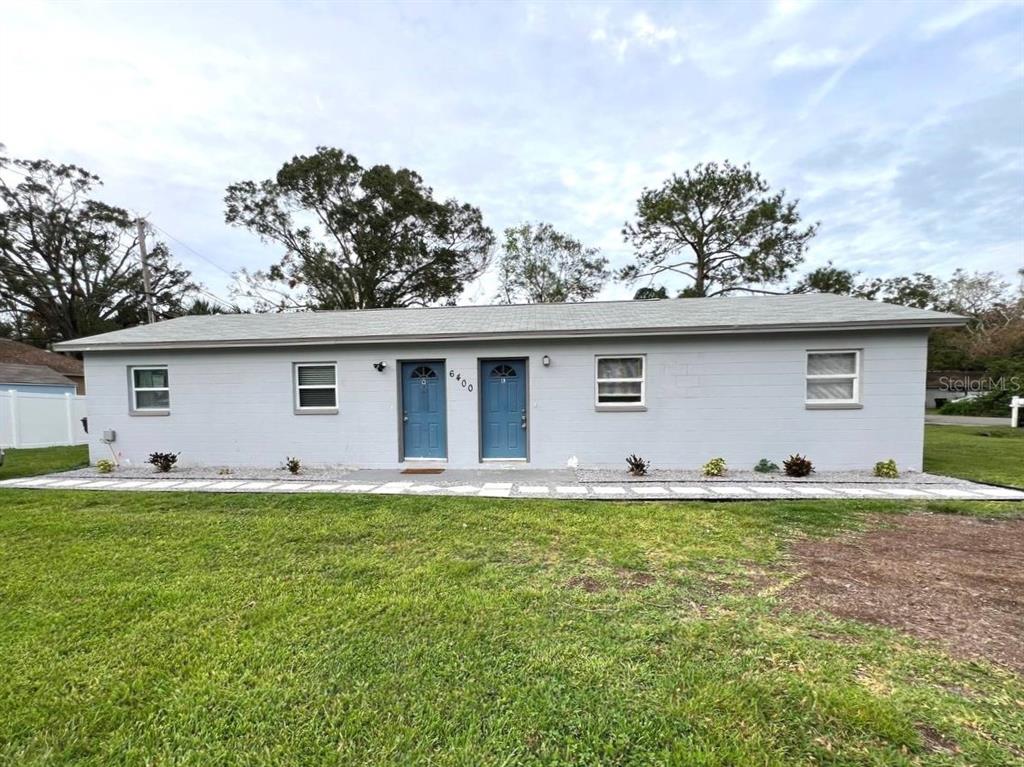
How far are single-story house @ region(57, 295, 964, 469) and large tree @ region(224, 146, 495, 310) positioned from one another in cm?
1543

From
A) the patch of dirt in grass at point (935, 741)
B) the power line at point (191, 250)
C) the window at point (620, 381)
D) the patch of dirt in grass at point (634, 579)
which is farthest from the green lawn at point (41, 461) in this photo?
the patch of dirt in grass at point (935, 741)

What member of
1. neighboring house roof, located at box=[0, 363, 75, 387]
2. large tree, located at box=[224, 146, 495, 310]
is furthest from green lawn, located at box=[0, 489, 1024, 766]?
large tree, located at box=[224, 146, 495, 310]

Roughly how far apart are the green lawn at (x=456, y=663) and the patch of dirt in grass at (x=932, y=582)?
0.88 feet

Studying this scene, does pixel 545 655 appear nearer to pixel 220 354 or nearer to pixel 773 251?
pixel 220 354

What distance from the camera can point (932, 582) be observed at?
3.41 m

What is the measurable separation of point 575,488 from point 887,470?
5265 mm

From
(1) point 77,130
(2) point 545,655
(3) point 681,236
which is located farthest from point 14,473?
(3) point 681,236

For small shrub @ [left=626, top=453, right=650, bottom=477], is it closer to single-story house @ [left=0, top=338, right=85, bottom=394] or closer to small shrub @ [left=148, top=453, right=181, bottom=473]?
small shrub @ [left=148, top=453, right=181, bottom=473]

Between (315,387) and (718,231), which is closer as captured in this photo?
(315,387)

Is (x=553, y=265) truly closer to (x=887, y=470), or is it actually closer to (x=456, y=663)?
(x=887, y=470)

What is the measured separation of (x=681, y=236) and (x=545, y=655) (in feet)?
82.7

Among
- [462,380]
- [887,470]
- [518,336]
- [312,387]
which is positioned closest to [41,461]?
[312,387]

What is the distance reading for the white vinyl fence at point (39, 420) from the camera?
1154 cm

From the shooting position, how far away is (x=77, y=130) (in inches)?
481
